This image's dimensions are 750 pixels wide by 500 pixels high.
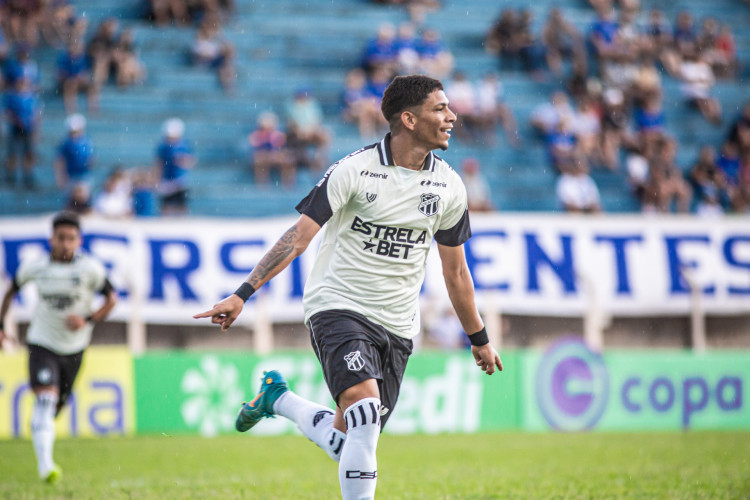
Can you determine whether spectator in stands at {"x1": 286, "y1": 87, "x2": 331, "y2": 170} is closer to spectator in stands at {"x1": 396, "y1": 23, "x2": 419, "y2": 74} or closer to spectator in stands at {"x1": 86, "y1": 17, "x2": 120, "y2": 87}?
spectator in stands at {"x1": 396, "y1": 23, "x2": 419, "y2": 74}

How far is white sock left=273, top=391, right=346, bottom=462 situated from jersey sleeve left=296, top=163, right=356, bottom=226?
1223 mm

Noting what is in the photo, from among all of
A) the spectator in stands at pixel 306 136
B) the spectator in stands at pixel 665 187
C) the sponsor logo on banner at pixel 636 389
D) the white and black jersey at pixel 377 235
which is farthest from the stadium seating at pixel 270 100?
the white and black jersey at pixel 377 235

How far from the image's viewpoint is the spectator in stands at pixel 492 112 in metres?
20.0

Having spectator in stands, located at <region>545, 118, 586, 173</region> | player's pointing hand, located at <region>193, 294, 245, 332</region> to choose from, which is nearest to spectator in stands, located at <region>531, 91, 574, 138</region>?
spectator in stands, located at <region>545, 118, 586, 173</region>

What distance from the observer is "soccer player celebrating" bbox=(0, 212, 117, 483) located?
30.9 feet

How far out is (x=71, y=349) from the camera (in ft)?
32.0

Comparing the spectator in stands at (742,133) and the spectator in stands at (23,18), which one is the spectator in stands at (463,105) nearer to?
the spectator in stands at (742,133)

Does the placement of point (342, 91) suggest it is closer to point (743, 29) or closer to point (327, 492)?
point (743, 29)

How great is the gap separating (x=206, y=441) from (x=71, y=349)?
3.18 meters

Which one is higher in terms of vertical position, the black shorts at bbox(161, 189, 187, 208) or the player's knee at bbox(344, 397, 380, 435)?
the black shorts at bbox(161, 189, 187, 208)

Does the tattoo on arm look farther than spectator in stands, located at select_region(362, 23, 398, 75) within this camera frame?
No

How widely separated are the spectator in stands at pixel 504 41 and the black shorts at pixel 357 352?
1681cm

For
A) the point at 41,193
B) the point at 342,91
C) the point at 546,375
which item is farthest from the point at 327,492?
the point at 342,91

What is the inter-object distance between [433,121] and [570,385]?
30.6 feet
